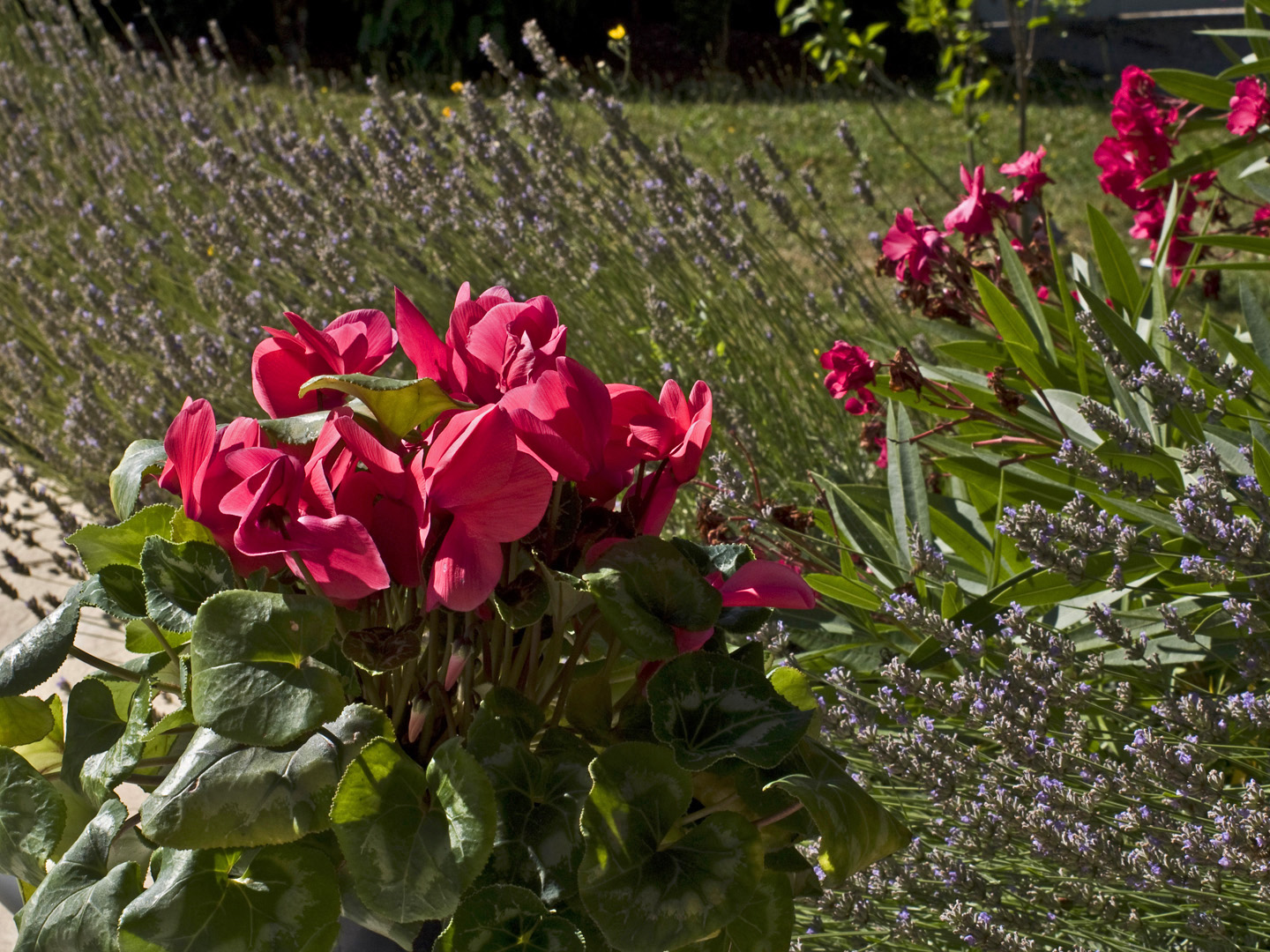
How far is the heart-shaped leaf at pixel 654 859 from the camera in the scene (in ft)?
2.16

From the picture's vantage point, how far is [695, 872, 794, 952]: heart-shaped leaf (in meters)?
0.74

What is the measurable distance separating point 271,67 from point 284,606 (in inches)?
363

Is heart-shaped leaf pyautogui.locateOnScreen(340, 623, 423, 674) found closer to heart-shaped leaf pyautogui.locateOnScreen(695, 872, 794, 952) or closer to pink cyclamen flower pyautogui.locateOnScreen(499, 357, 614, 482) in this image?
pink cyclamen flower pyautogui.locateOnScreen(499, 357, 614, 482)

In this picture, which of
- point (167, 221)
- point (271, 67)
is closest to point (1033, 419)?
point (167, 221)

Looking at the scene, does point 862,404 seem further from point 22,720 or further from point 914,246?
point 22,720

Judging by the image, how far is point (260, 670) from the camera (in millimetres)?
659

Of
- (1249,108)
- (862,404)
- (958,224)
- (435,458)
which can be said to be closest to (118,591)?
(435,458)

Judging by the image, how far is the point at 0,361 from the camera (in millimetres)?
3264

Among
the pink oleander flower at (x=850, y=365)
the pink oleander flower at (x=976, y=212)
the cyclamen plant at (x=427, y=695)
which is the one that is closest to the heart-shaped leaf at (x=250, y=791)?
the cyclamen plant at (x=427, y=695)

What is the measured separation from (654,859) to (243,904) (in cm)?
26

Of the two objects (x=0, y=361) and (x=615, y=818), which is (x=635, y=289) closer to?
(x=0, y=361)

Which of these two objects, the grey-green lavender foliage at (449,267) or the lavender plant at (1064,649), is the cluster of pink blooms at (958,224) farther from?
the grey-green lavender foliage at (449,267)

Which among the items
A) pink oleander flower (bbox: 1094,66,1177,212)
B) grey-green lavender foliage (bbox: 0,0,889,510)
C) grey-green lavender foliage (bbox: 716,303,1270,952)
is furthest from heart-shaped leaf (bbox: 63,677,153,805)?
pink oleander flower (bbox: 1094,66,1177,212)

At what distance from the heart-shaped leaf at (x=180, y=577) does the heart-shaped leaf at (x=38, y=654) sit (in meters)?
0.06
